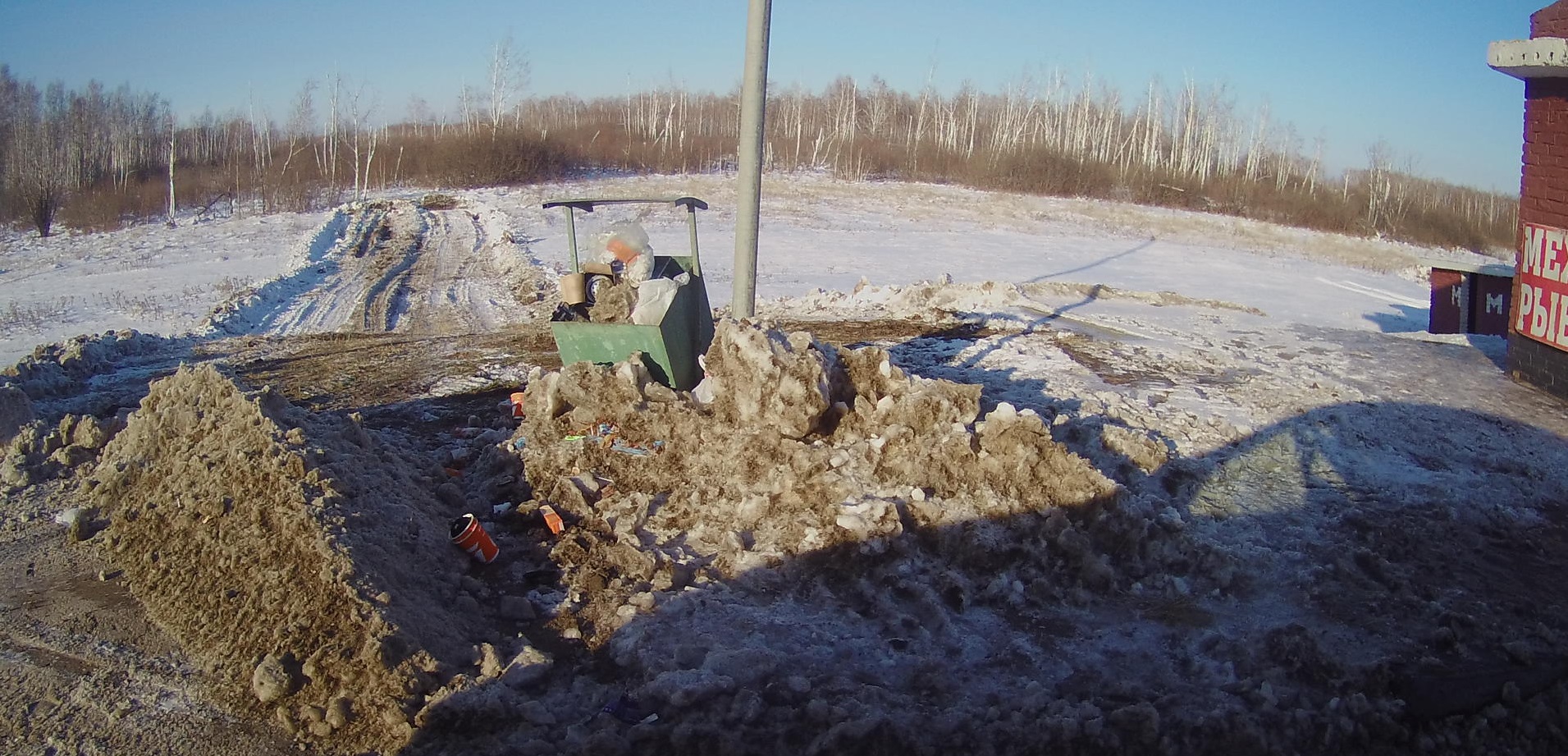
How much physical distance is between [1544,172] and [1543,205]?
12.6 inches

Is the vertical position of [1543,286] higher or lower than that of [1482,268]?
lower

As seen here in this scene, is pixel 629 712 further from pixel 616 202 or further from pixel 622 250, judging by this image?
pixel 616 202

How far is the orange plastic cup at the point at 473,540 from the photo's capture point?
5.23 metres

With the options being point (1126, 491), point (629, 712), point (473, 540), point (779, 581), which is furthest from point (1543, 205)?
point (473, 540)

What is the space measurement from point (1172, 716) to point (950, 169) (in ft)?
159

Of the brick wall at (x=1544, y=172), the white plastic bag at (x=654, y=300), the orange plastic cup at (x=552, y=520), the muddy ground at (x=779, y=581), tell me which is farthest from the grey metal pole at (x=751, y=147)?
the brick wall at (x=1544, y=172)

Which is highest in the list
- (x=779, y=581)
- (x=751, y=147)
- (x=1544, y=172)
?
(x=1544, y=172)

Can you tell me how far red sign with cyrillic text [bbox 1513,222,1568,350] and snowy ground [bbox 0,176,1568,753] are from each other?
614 mm

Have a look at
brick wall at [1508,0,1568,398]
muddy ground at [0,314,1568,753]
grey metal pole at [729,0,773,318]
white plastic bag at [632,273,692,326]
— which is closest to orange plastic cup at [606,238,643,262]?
white plastic bag at [632,273,692,326]

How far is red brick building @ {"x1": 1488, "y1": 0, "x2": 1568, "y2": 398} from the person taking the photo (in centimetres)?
902

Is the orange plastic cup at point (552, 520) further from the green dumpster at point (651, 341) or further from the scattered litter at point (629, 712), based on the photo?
the scattered litter at point (629, 712)

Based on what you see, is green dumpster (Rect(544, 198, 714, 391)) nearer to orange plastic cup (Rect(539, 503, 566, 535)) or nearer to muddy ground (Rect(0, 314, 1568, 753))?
muddy ground (Rect(0, 314, 1568, 753))

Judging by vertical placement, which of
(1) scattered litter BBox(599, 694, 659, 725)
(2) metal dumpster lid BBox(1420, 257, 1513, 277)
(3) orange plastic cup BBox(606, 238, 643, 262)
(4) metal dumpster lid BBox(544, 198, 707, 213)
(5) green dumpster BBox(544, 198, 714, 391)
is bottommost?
(1) scattered litter BBox(599, 694, 659, 725)

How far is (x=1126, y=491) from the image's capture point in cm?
569
